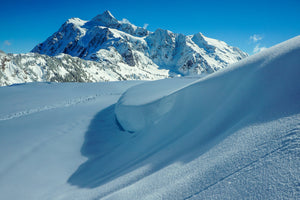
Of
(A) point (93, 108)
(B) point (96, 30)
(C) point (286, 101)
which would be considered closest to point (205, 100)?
(C) point (286, 101)

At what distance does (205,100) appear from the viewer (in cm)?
307

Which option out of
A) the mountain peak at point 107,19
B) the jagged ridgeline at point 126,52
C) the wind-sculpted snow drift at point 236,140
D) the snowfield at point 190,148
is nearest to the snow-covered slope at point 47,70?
the jagged ridgeline at point 126,52

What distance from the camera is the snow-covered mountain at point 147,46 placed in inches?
5118

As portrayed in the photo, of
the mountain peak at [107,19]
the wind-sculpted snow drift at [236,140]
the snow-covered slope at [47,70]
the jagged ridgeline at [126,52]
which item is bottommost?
the wind-sculpted snow drift at [236,140]

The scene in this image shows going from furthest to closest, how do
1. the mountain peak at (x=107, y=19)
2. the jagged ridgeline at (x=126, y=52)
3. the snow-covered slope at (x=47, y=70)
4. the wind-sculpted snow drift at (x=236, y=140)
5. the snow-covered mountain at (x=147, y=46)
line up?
the mountain peak at (x=107, y=19), the snow-covered mountain at (x=147, y=46), the jagged ridgeline at (x=126, y=52), the snow-covered slope at (x=47, y=70), the wind-sculpted snow drift at (x=236, y=140)

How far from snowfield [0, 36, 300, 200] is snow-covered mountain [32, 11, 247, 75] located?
371 ft

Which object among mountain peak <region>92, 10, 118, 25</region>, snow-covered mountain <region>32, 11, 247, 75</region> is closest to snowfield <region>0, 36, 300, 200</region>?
snow-covered mountain <region>32, 11, 247, 75</region>

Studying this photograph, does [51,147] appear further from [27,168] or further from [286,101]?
[286,101]

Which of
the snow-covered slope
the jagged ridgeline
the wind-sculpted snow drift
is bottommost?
the wind-sculpted snow drift

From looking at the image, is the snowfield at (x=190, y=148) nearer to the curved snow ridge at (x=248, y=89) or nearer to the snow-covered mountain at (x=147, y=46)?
the curved snow ridge at (x=248, y=89)

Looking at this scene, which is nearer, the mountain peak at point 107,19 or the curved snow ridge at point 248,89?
the curved snow ridge at point 248,89

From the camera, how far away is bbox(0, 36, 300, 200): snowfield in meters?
1.28

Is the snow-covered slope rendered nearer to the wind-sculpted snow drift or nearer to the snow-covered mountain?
the snow-covered mountain

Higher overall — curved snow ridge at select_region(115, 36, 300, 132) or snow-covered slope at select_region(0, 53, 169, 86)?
snow-covered slope at select_region(0, 53, 169, 86)
